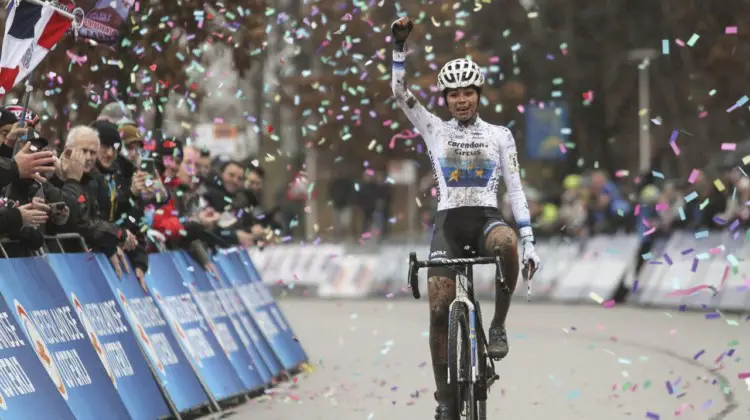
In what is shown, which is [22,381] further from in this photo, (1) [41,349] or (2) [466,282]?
(2) [466,282]

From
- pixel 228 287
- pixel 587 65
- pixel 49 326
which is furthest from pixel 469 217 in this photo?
pixel 587 65

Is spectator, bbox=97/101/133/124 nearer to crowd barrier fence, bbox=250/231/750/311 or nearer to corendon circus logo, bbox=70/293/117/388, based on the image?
corendon circus logo, bbox=70/293/117/388

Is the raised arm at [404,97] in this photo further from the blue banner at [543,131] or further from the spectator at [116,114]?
the blue banner at [543,131]

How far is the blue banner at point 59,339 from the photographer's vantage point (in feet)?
30.3

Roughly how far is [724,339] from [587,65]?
3170 cm

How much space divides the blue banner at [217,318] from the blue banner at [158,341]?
112 centimetres

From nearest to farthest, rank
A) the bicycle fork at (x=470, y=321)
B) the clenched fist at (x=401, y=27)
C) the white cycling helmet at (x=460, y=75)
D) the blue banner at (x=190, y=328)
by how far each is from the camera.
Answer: the bicycle fork at (x=470, y=321) < the clenched fist at (x=401, y=27) < the white cycling helmet at (x=460, y=75) < the blue banner at (x=190, y=328)

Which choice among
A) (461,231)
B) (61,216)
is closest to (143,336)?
(61,216)

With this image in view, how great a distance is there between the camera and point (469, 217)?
9430 millimetres

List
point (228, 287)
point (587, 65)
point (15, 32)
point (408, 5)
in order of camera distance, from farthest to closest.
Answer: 1. point (587, 65)
2. point (408, 5)
3. point (228, 287)
4. point (15, 32)

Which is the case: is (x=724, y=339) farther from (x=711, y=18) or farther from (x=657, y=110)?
(x=657, y=110)

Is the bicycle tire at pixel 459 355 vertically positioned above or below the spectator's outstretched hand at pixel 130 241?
below

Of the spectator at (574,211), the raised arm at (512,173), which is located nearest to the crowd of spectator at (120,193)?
the raised arm at (512,173)

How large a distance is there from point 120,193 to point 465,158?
3226 millimetres
